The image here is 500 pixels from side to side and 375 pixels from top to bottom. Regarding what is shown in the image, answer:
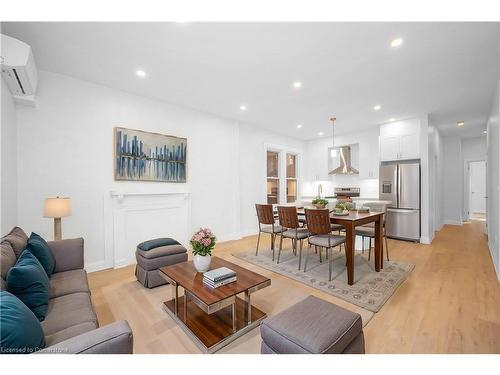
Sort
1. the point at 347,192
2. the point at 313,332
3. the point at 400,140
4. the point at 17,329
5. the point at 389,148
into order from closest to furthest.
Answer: the point at 17,329 < the point at 313,332 < the point at 400,140 < the point at 389,148 < the point at 347,192

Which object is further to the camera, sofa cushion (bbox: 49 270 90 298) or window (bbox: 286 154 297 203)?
window (bbox: 286 154 297 203)

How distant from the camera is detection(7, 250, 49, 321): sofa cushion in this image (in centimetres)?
140

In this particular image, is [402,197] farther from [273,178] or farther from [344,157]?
[273,178]

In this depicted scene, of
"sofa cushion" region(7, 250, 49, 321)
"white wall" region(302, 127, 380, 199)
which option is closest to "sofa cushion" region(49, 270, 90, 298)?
"sofa cushion" region(7, 250, 49, 321)

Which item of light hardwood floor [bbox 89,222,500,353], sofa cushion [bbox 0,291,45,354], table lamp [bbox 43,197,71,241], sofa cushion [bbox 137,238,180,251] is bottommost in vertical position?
light hardwood floor [bbox 89,222,500,353]

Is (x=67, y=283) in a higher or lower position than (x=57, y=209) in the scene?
lower

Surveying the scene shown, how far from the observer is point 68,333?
4.25 feet

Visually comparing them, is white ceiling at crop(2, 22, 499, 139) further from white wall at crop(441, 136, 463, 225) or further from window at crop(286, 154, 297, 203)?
white wall at crop(441, 136, 463, 225)

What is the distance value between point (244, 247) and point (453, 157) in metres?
7.28

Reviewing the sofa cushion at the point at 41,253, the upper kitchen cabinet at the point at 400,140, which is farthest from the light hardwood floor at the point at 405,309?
the upper kitchen cabinet at the point at 400,140

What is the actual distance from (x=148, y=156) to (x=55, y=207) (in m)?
1.55

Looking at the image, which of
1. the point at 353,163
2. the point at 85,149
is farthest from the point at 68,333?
the point at 353,163

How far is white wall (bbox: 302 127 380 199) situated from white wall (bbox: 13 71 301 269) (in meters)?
3.83
